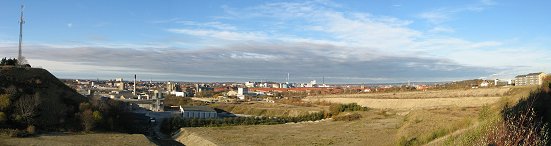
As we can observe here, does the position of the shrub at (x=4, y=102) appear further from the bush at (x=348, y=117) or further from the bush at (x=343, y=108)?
the bush at (x=343, y=108)

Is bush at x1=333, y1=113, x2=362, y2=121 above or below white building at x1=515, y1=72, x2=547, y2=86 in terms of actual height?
below

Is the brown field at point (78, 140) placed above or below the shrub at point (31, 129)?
below

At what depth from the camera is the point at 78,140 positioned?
39.1 meters

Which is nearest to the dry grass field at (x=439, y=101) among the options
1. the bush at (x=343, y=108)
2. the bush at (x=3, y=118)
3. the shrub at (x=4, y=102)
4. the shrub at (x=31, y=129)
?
the bush at (x=343, y=108)

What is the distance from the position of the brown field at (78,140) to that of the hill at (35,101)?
14.8 ft

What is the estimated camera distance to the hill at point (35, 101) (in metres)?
44.2

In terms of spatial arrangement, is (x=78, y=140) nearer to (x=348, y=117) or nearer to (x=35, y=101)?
(x=35, y=101)

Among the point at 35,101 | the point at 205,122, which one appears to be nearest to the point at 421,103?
the point at 205,122

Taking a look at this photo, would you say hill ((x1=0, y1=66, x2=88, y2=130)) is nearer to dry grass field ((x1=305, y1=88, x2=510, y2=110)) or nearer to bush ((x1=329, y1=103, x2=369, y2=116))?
bush ((x1=329, y1=103, x2=369, y2=116))

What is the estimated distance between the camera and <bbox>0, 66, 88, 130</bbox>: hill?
4416 centimetres

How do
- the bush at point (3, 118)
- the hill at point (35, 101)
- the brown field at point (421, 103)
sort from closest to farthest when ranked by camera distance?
the bush at point (3, 118) < the hill at point (35, 101) < the brown field at point (421, 103)

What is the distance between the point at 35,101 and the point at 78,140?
36.0 feet

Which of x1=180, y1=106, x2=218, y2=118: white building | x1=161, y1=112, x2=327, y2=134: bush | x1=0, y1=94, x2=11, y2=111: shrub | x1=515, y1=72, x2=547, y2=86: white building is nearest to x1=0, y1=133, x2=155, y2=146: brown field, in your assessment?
x1=0, y1=94, x2=11, y2=111: shrub

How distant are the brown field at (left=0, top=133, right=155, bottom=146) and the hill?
450 cm
